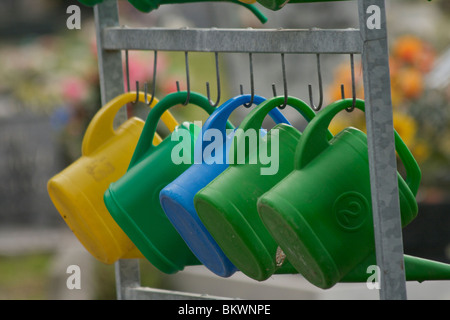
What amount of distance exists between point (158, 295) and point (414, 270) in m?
0.52

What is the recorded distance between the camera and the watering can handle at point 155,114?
1260 mm

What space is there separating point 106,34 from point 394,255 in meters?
0.71

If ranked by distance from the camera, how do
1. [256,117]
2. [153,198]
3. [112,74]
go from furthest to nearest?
[112,74] < [153,198] < [256,117]

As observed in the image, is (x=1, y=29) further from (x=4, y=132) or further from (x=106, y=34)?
(x=106, y=34)

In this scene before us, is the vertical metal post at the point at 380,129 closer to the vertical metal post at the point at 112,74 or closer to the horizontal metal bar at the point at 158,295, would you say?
the horizontal metal bar at the point at 158,295

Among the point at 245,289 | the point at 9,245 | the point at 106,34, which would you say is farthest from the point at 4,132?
the point at 106,34

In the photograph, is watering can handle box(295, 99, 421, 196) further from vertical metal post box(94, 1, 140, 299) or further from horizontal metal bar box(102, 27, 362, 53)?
vertical metal post box(94, 1, 140, 299)

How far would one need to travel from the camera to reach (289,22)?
3973 millimetres

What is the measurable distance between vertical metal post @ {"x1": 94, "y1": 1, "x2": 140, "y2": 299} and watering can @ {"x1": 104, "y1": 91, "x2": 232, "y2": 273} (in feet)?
0.91

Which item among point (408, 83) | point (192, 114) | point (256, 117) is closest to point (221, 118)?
point (256, 117)

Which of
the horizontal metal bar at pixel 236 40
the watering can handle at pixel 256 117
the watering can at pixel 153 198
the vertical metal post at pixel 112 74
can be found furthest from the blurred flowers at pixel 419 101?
the watering can handle at pixel 256 117

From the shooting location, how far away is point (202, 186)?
112cm

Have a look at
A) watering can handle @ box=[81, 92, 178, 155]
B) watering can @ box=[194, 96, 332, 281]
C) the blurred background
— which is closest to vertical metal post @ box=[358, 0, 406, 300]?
watering can @ box=[194, 96, 332, 281]

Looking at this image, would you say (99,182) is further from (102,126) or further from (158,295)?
(158,295)
